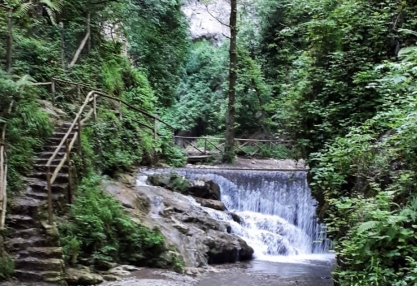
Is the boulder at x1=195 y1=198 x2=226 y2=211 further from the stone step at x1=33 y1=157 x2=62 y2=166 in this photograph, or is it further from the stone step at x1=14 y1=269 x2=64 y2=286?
the stone step at x1=14 y1=269 x2=64 y2=286

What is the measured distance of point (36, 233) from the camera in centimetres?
709

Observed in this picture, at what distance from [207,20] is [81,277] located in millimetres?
27451

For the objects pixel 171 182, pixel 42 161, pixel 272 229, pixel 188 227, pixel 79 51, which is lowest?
pixel 188 227

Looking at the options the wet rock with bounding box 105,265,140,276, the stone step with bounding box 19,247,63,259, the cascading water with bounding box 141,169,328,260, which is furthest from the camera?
the cascading water with bounding box 141,169,328,260

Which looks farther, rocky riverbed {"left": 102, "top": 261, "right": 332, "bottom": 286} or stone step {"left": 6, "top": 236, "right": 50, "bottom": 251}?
rocky riverbed {"left": 102, "top": 261, "right": 332, "bottom": 286}

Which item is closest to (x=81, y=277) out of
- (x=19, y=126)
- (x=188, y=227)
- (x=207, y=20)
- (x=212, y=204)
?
(x=19, y=126)

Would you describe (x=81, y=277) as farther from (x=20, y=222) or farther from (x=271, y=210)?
(x=271, y=210)

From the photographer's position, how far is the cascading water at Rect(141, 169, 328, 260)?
40.6 ft

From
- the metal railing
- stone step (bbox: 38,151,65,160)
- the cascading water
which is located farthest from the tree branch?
the metal railing

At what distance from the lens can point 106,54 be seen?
53.8 feet

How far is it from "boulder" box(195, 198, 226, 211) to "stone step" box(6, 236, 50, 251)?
6149mm

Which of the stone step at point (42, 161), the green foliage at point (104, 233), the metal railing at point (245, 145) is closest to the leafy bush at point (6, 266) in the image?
the green foliage at point (104, 233)

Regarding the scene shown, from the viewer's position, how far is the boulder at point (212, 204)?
1277 cm

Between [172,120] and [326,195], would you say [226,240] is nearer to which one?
[326,195]
